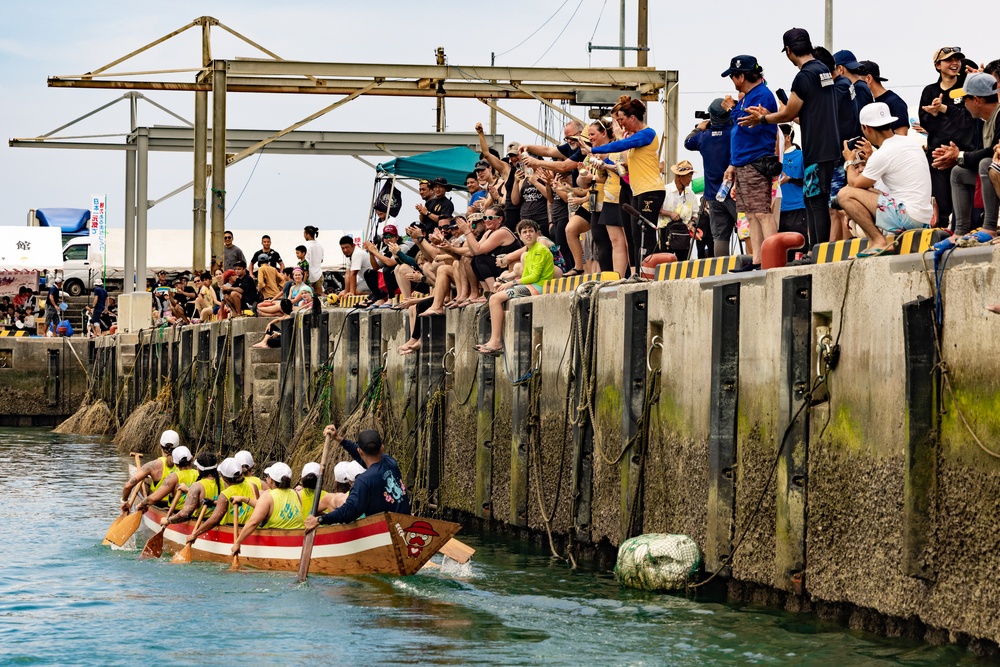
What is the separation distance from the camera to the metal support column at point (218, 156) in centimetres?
3105

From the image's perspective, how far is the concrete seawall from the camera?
1033cm

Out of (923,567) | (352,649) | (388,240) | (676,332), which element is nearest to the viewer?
(923,567)

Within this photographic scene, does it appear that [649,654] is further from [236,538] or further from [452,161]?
[452,161]

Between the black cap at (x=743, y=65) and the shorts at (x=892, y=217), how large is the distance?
296cm

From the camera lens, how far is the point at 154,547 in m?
19.2

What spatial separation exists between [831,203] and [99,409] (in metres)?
34.0

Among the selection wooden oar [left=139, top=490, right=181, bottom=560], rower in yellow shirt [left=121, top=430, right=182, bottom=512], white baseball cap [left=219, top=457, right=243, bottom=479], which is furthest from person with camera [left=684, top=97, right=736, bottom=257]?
rower in yellow shirt [left=121, top=430, right=182, bottom=512]

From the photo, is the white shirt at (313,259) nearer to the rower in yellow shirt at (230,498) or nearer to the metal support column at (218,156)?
the metal support column at (218,156)

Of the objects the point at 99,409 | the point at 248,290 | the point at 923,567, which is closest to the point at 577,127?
the point at 923,567

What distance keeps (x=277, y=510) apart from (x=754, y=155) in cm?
666

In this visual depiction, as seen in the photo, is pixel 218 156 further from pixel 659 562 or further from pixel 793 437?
pixel 793 437

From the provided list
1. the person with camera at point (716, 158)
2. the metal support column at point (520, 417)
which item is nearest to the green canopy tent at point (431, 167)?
the metal support column at point (520, 417)

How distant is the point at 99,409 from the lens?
44.0 m

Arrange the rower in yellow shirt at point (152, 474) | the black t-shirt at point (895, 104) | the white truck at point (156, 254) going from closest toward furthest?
the black t-shirt at point (895, 104)
the rower in yellow shirt at point (152, 474)
the white truck at point (156, 254)
